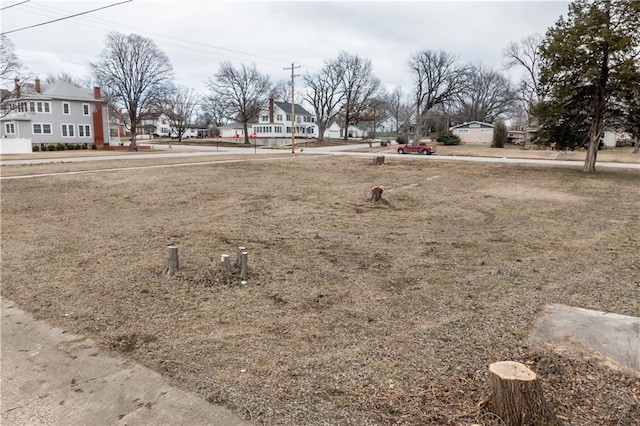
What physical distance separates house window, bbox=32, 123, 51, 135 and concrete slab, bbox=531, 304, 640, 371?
5067 centimetres

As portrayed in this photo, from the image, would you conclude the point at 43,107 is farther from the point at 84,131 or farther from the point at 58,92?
the point at 84,131

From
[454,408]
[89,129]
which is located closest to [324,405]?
[454,408]

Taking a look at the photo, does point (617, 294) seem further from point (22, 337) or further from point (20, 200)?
point (20, 200)

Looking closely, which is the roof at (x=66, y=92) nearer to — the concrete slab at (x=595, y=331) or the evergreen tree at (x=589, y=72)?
the evergreen tree at (x=589, y=72)

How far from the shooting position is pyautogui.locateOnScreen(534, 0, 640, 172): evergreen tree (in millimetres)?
18344

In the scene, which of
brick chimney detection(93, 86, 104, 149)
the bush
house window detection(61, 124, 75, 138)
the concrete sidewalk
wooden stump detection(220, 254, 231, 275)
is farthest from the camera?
the bush

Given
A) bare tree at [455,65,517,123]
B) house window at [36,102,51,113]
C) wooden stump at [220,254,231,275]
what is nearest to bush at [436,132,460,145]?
bare tree at [455,65,517,123]

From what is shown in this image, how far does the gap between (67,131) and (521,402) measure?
172 ft

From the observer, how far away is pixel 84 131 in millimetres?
46719

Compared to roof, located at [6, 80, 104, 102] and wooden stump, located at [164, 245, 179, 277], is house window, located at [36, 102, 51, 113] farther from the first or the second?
wooden stump, located at [164, 245, 179, 277]

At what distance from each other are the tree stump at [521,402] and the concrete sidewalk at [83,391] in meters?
1.71

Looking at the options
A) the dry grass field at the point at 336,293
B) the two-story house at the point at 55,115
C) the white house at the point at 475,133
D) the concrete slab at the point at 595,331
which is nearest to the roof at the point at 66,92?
the two-story house at the point at 55,115

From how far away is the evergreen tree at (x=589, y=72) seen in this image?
1834cm

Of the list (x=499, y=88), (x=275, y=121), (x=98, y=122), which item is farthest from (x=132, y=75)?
(x=499, y=88)
